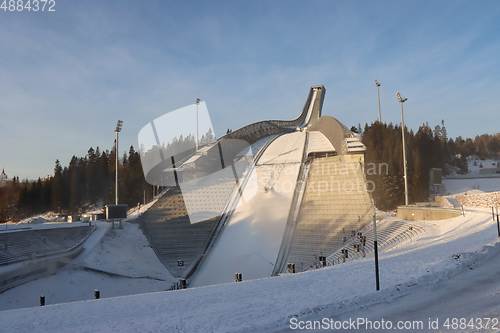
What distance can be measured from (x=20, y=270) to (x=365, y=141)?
99.4 feet

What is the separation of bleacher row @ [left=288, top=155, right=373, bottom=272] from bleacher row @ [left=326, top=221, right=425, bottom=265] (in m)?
0.80

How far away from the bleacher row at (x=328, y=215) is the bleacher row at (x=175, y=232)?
20.8 ft

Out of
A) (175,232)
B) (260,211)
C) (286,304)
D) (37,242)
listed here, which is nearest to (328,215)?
(260,211)

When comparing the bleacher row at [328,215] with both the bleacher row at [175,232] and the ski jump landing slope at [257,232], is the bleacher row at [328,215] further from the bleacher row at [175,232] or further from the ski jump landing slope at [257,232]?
the bleacher row at [175,232]

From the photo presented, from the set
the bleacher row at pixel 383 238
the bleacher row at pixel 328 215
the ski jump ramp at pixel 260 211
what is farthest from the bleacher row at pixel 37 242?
the bleacher row at pixel 383 238

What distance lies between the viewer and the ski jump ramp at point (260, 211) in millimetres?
19453

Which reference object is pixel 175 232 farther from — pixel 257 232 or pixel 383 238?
pixel 383 238

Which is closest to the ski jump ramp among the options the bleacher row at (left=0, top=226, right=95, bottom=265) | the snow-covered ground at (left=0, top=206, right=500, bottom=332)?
the bleacher row at (left=0, top=226, right=95, bottom=265)

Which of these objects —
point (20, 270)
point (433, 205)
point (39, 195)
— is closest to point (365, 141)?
point (433, 205)

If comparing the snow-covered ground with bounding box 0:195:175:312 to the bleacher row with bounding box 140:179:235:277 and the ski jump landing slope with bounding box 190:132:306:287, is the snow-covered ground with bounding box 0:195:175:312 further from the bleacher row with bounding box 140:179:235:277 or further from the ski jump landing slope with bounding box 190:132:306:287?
the ski jump landing slope with bounding box 190:132:306:287

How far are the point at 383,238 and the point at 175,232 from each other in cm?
1377

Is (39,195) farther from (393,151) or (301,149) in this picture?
(393,151)

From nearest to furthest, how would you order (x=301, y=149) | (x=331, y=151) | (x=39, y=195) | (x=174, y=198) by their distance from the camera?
(x=174, y=198) → (x=331, y=151) → (x=301, y=149) → (x=39, y=195)

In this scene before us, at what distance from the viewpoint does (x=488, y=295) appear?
19.1 ft
